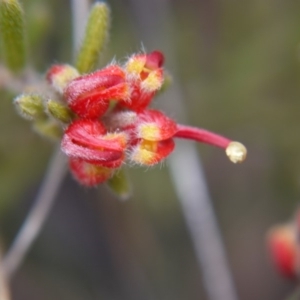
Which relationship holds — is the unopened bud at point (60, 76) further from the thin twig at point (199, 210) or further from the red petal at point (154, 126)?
the thin twig at point (199, 210)

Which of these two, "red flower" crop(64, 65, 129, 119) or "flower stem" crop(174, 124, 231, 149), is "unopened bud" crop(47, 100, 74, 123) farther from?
"flower stem" crop(174, 124, 231, 149)

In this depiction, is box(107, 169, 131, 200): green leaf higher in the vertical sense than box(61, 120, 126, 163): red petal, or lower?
higher

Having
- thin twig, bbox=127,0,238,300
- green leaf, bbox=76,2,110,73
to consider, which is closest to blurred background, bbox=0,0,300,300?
thin twig, bbox=127,0,238,300

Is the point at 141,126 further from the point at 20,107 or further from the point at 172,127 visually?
the point at 20,107

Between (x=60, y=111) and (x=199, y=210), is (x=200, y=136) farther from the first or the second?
(x=199, y=210)

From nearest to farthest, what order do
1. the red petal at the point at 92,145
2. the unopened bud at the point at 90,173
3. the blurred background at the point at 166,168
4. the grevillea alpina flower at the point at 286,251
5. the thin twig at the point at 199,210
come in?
the red petal at the point at 92,145 < the unopened bud at the point at 90,173 < the grevillea alpina flower at the point at 286,251 < the thin twig at the point at 199,210 < the blurred background at the point at 166,168

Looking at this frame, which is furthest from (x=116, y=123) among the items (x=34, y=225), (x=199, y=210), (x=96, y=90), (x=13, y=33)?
(x=199, y=210)

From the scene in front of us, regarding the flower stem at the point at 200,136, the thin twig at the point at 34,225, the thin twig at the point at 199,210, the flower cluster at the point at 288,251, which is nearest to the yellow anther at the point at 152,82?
the flower stem at the point at 200,136

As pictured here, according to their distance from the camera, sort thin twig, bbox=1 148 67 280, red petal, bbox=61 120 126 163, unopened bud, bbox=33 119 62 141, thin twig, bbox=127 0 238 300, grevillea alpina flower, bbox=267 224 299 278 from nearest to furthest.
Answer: red petal, bbox=61 120 126 163 < unopened bud, bbox=33 119 62 141 < thin twig, bbox=1 148 67 280 < grevillea alpina flower, bbox=267 224 299 278 < thin twig, bbox=127 0 238 300

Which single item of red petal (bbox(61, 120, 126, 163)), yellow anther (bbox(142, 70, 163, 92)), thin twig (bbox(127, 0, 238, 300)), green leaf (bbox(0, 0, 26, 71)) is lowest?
red petal (bbox(61, 120, 126, 163))
